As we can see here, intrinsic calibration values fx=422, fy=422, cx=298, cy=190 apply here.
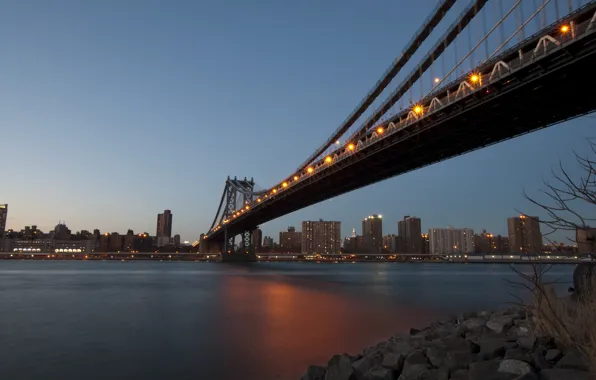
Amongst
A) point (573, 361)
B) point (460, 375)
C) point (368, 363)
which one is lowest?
point (368, 363)

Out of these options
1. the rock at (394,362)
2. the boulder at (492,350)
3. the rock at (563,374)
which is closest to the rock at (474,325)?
the boulder at (492,350)

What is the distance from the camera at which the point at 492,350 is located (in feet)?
15.9

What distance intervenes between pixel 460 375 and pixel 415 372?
2.39 ft

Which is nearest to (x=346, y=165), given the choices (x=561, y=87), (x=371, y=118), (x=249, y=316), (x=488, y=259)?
(x=371, y=118)

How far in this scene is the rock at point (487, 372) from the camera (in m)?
3.97

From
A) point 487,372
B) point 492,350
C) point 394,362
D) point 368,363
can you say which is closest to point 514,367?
point 487,372

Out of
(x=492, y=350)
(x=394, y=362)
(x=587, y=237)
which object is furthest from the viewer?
(x=394, y=362)

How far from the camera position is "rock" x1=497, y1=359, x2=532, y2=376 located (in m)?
3.99

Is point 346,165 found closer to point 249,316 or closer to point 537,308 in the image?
point 249,316

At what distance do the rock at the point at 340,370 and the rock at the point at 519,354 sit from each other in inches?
68.6

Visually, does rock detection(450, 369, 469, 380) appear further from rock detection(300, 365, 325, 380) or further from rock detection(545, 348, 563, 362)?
rock detection(300, 365, 325, 380)

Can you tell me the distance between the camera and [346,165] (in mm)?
35281

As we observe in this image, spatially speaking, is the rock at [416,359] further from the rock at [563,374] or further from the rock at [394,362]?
the rock at [563,374]

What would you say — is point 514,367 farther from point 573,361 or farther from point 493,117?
point 493,117
